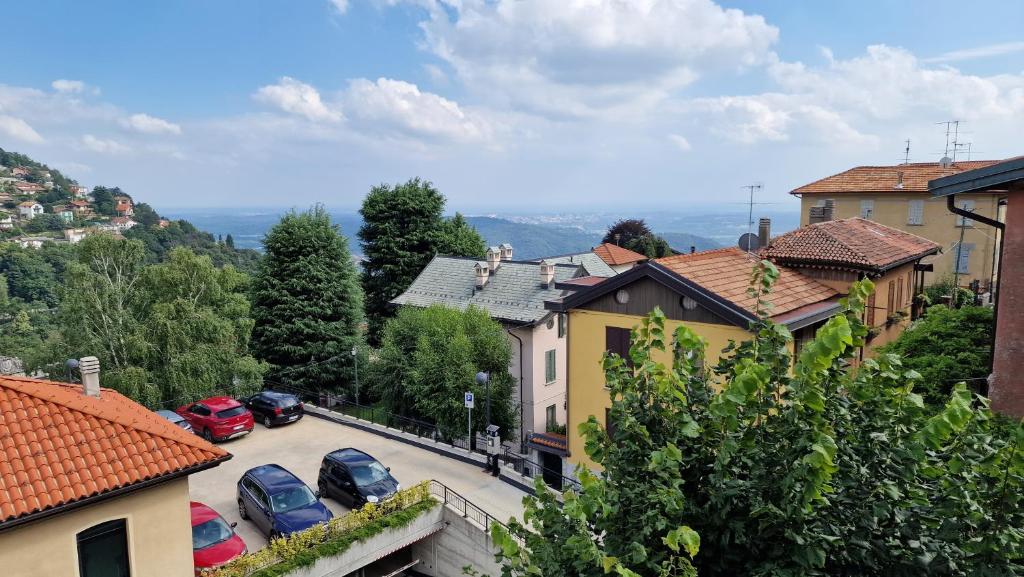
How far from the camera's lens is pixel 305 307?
33906 mm

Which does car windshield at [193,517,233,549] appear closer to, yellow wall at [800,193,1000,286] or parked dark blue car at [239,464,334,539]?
parked dark blue car at [239,464,334,539]

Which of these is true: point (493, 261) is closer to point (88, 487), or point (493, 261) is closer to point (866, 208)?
point (866, 208)

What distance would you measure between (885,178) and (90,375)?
44978 mm

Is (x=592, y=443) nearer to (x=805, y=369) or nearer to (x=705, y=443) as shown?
(x=705, y=443)

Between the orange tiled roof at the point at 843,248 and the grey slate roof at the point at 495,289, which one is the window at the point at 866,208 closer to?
the orange tiled roof at the point at 843,248

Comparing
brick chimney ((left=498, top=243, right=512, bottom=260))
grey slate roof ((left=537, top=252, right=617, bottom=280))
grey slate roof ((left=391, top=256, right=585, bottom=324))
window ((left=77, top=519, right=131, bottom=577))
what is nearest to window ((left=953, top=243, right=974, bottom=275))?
grey slate roof ((left=537, top=252, right=617, bottom=280))

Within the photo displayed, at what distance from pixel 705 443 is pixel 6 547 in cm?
1003

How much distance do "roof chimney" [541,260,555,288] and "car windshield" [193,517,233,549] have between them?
20502 mm

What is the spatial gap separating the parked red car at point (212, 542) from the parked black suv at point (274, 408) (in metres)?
10.5

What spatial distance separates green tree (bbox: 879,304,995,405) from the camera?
10.9m

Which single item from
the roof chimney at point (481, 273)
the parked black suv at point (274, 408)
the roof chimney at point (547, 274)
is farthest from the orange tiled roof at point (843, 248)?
the parked black suv at point (274, 408)

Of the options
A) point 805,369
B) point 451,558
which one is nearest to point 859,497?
point 805,369

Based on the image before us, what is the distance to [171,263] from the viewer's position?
1176 inches

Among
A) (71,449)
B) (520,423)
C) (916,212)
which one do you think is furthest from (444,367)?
(916,212)
